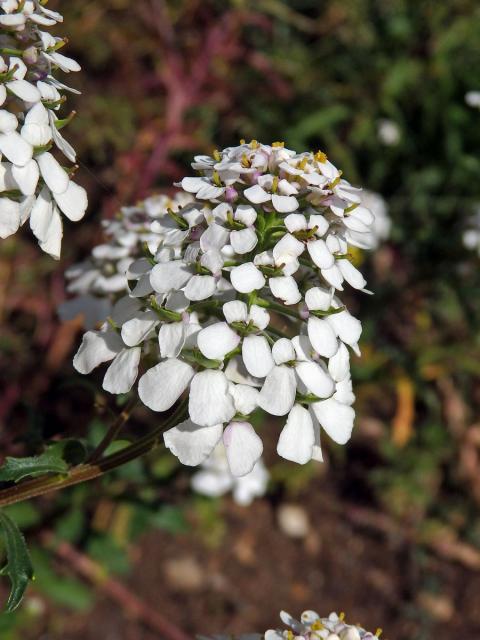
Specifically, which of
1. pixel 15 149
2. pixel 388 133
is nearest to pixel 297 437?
pixel 15 149

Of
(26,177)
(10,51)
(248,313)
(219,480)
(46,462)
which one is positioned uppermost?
(10,51)

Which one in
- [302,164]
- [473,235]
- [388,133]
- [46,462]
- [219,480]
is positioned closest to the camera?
[302,164]

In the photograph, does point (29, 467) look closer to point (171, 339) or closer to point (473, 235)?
point (171, 339)

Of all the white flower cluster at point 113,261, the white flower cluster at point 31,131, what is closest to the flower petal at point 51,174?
the white flower cluster at point 31,131

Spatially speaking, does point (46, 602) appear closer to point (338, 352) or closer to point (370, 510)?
point (370, 510)

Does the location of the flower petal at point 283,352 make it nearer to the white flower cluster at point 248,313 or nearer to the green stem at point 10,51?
the white flower cluster at point 248,313

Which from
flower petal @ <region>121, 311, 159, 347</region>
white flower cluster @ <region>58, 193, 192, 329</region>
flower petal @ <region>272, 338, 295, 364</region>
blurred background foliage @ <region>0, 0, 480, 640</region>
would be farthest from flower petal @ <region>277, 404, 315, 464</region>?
blurred background foliage @ <region>0, 0, 480, 640</region>
